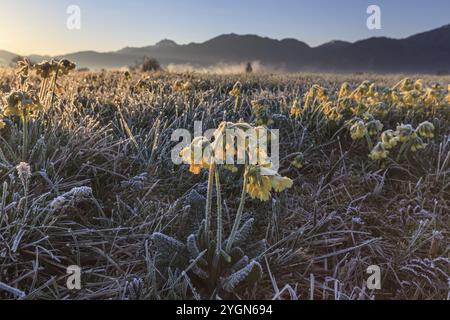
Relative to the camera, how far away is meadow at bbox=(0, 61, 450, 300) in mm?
2064

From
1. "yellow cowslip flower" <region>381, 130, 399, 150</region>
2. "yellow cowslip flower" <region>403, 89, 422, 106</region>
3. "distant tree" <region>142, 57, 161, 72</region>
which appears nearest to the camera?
"yellow cowslip flower" <region>381, 130, 399, 150</region>

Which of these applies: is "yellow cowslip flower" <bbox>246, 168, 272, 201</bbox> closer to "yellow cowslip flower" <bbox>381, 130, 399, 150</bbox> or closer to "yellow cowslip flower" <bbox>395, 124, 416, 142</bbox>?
"yellow cowslip flower" <bbox>381, 130, 399, 150</bbox>

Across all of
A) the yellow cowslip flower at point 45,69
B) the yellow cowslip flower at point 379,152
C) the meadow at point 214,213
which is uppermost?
the yellow cowslip flower at point 45,69

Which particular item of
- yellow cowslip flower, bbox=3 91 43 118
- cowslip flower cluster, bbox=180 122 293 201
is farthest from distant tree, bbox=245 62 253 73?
cowslip flower cluster, bbox=180 122 293 201

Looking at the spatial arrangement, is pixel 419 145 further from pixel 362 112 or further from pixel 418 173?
pixel 362 112

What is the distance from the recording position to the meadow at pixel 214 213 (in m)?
2.06

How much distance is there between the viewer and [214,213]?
107 inches

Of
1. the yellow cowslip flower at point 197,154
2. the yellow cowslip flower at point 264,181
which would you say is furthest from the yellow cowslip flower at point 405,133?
the yellow cowslip flower at point 197,154

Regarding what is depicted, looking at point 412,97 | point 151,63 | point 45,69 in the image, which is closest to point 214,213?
point 45,69

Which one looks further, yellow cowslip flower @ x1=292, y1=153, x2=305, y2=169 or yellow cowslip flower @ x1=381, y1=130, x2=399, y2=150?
yellow cowslip flower @ x1=381, y1=130, x2=399, y2=150

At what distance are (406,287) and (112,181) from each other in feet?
5.81

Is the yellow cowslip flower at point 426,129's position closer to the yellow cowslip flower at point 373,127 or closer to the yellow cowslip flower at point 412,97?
the yellow cowslip flower at point 373,127

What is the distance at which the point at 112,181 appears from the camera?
9.58ft
